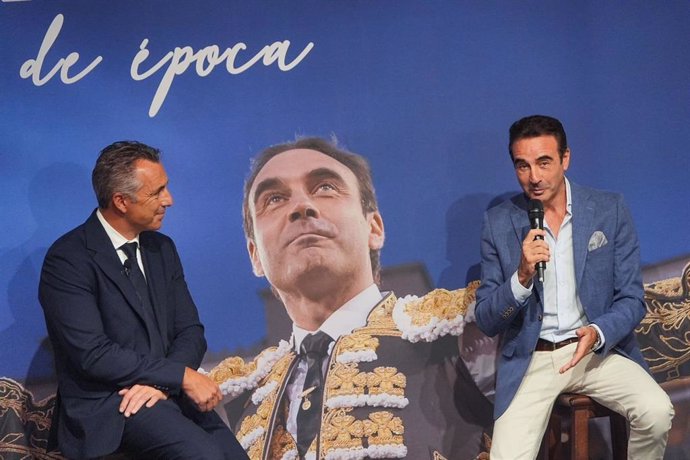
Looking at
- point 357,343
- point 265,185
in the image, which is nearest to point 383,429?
point 357,343

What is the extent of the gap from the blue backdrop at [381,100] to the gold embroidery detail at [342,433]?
1.78 ft

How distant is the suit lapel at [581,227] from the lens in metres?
3.71

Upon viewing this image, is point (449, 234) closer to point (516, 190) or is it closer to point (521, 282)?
point (516, 190)

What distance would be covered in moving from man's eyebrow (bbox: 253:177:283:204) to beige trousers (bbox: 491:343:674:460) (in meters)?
1.35

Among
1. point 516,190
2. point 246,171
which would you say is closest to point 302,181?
point 246,171

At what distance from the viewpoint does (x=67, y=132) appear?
422cm

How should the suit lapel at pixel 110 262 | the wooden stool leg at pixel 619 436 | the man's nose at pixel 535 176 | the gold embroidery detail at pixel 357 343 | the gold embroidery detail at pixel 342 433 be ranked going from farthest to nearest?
the gold embroidery detail at pixel 357 343 < the gold embroidery detail at pixel 342 433 < the wooden stool leg at pixel 619 436 < the man's nose at pixel 535 176 < the suit lapel at pixel 110 262

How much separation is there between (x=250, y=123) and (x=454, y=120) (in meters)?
0.91

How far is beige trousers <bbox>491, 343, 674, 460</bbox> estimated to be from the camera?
3564 millimetres

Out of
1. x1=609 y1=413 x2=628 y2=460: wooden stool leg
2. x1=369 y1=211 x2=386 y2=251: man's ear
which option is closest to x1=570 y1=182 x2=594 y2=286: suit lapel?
x1=609 y1=413 x2=628 y2=460: wooden stool leg

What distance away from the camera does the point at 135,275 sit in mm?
3568

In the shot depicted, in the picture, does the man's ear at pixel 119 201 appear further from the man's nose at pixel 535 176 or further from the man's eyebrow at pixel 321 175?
the man's nose at pixel 535 176

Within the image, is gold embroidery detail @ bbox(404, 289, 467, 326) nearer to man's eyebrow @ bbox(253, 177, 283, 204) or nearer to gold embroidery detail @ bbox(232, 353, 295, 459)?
gold embroidery detail @ bbox(232, 353, 295, 459)

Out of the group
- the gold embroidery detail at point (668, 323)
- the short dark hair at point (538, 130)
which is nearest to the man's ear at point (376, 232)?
the short dark hair at point (538, 130)
